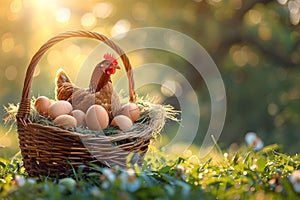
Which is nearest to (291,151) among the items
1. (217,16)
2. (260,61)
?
(260,61)

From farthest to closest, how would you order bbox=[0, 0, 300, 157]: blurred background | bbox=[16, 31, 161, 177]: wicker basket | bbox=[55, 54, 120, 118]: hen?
bbox=[0, 0, 300, 157]: blurred background
bbox=[55, 54, 120, 118]: hen
bbox=[16, 31, 161, 177]: wicker basket

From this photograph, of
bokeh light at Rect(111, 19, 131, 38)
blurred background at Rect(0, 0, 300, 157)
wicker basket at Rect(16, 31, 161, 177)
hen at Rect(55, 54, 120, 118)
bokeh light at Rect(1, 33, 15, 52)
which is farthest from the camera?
blurred background at Rect(0, 0, 300, 157)

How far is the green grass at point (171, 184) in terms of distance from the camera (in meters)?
1.52

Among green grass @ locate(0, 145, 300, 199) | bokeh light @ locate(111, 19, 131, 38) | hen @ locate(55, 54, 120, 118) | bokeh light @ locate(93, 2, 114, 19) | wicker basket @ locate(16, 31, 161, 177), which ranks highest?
bokeh light @ locate(93, 2, 114, 19)

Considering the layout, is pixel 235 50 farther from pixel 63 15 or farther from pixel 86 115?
pixel 86 115

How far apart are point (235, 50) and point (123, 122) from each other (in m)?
4.27

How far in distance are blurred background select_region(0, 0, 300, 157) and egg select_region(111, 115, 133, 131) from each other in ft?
11.1

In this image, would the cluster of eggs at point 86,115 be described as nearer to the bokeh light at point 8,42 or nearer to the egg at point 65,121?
the egg at point 65,121

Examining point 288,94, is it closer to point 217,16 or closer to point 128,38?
point 217,16

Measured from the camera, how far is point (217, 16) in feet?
19.7

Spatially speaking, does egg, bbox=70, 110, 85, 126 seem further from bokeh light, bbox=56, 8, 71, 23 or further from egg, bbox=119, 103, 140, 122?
bokeh light, bbox=56, 8, 71, 23

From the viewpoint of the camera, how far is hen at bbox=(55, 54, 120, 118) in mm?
2127

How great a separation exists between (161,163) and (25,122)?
722mm

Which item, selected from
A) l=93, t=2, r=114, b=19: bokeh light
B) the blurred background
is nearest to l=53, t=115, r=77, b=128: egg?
the blurred background
